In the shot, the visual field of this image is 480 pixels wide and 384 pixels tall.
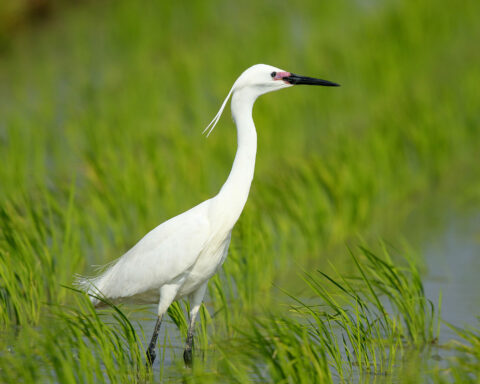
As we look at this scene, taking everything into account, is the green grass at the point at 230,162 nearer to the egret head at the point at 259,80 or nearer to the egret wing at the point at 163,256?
the egret wing at the point at 163,256

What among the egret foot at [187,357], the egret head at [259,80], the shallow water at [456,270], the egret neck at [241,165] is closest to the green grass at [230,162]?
the egret foot at [187,357]

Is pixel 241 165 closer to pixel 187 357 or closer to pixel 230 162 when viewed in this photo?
pixel 187 357

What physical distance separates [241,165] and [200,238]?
0.42 m

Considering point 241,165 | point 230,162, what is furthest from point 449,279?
point 241,165

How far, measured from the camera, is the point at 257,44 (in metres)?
10.9

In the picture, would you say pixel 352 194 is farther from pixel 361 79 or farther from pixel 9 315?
pixel 361 79

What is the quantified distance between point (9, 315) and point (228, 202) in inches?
60.4

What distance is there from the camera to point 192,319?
436 cm

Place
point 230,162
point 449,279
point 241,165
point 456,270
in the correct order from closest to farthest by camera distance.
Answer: point 241,165
point 449,279
point 456,270
point 230,162

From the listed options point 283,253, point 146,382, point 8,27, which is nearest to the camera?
point 146,382

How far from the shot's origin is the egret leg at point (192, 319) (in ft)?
14.2

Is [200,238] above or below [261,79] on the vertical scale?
below

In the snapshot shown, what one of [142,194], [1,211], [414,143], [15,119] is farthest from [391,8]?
[1,211]

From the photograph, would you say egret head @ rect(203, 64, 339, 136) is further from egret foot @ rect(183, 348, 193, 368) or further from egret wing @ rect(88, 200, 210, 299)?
egret foot @ rect(183, 348, 193, 368)
